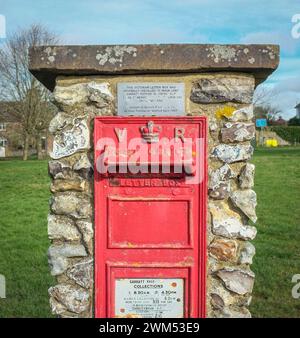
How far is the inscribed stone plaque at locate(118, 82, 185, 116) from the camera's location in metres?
2.93

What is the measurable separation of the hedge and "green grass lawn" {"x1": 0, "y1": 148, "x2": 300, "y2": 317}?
25280 millimetres

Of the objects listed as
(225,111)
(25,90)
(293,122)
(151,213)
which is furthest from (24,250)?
(293,122)

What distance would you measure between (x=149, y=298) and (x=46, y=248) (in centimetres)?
373

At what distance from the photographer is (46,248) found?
6.43 meters

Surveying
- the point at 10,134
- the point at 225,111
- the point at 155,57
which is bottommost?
the point at 225,111

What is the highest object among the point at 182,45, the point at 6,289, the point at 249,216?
the point at 182,45

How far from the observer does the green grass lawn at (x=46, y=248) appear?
14.7ft

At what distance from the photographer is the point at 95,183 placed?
291 cm

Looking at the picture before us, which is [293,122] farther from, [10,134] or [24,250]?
[24,250]

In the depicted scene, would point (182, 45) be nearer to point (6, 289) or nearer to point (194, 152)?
point (194, 152)

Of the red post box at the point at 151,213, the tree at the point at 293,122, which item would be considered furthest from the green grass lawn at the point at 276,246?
the tree at the point at 293,122

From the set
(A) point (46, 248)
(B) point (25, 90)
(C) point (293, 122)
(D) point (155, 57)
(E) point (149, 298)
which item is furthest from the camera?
(C) point (293, 122)
